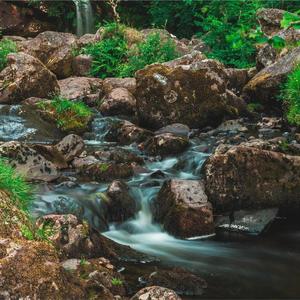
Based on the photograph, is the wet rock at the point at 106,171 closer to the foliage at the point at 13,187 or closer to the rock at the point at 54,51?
the foliage at the point at 13,187

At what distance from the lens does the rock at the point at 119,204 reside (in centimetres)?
659

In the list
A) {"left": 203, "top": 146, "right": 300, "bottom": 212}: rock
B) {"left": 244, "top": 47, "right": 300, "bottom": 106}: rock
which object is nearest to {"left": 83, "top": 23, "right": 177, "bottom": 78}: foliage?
{"left": 244, "top": 47, "right": 300, "bottom": 106}: rock

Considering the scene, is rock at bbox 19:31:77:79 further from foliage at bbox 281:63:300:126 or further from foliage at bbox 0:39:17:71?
foliage at bbox 281:63:300:126

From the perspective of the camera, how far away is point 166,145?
8.71 meters

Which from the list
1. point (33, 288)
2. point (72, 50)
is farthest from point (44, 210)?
point (72, 50)

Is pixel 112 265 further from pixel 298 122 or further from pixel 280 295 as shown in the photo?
pixel 298 122

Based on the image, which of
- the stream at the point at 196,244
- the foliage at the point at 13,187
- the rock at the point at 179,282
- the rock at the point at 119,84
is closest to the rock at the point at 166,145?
the stream at the point at 196,244

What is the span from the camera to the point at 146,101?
34.5 ft

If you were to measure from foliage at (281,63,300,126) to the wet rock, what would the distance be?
3884 millimetres

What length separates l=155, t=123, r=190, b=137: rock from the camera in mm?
10147

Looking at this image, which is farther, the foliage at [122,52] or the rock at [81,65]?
the rock at [81,65]

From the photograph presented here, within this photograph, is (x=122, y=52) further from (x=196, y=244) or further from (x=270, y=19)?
(x=196, y=244)

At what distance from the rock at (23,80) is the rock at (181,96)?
2957 mm

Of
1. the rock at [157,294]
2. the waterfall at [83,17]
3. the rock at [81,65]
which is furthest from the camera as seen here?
the waterfall at [83,17]
